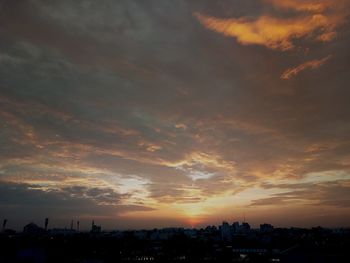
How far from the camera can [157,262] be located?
209 ft

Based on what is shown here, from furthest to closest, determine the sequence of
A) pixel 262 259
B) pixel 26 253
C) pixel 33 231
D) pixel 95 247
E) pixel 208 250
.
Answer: pixel 33 231, pixel 95 247, pixel 208 250, pixel 262 259, pixel 26 253

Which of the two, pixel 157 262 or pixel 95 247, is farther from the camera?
pixel 95 247

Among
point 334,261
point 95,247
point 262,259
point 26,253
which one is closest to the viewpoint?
point 334,261

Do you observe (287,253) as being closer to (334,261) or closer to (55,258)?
(334,261)

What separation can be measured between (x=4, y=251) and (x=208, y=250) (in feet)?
168

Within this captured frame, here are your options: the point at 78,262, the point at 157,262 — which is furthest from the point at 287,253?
the point at 78,262

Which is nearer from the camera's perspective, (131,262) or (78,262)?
(78,262)

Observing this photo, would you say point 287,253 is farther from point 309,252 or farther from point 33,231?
point 33,231

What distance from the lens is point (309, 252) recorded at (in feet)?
160

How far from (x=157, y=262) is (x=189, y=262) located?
21.1 ft

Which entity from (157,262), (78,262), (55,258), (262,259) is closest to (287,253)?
(262,259)

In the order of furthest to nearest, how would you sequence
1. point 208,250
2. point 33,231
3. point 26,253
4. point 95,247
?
point 33,231
point 95,247
point 208,250
point 26,253

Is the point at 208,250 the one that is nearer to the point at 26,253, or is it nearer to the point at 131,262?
the point at 131,262

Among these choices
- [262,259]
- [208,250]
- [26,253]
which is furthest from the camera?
[208,250]
